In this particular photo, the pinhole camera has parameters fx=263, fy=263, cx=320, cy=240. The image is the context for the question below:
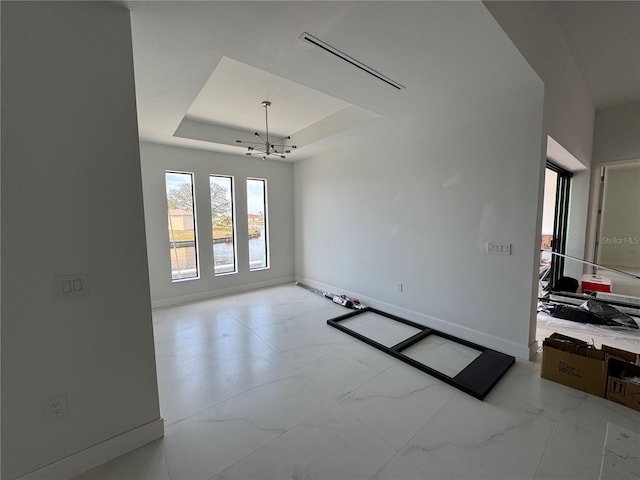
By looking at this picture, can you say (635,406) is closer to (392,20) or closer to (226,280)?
(392,20)

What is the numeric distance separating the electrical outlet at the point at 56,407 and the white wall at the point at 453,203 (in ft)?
10.4

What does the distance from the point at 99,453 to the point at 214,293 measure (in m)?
3.32

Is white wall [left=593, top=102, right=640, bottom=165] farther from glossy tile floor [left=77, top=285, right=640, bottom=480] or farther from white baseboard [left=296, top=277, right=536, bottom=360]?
glossy tile floor [left=77, top=285, right=640, bottom=480]

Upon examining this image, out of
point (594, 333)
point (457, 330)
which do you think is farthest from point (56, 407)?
point (594, 333)

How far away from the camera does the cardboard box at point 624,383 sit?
1925 millimetres

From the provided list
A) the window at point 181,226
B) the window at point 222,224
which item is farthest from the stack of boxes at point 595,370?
the window at point 181,226

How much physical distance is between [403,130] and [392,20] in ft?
6.30

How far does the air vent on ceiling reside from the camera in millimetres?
1802

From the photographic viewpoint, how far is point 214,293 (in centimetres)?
480

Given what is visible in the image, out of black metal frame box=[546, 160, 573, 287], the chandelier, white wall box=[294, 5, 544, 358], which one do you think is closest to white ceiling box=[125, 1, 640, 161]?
white wall box=[294, 5, 544, 358]

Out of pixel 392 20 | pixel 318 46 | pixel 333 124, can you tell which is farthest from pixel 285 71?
pixel 333 124

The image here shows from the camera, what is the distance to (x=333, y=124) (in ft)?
12.3

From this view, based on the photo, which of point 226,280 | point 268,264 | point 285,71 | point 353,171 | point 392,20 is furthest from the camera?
point 268,264

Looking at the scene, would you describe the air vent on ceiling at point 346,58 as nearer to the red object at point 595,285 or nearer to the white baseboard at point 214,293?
the white baseboard at point 214,293
